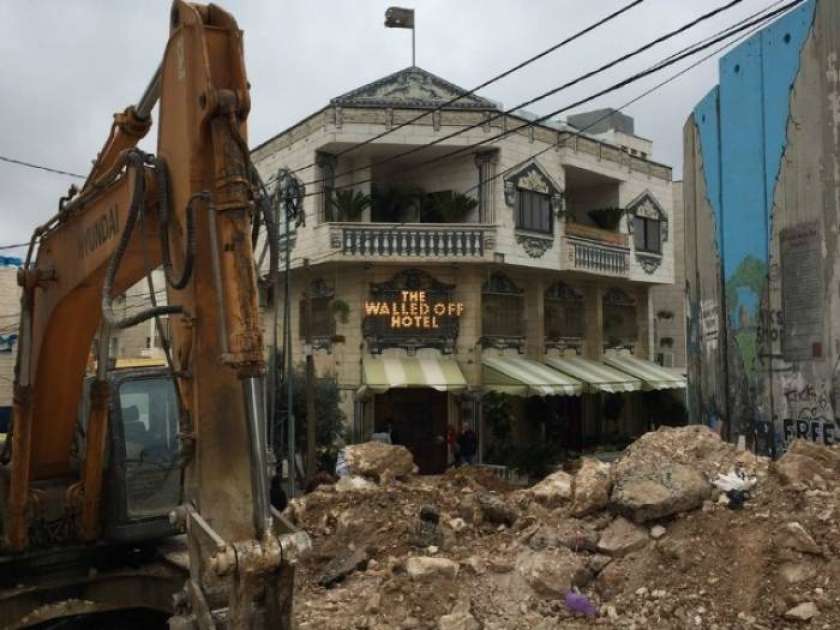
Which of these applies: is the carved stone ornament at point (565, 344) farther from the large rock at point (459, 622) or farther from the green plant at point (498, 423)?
the large rock at point (459, 622)

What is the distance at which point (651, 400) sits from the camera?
79.9 feet

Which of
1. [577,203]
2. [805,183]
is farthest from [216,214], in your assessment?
[577,203]

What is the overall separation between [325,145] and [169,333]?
15.2 metres

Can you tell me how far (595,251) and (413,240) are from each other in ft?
20.7

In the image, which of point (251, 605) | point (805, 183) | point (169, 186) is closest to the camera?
point (251, 605)

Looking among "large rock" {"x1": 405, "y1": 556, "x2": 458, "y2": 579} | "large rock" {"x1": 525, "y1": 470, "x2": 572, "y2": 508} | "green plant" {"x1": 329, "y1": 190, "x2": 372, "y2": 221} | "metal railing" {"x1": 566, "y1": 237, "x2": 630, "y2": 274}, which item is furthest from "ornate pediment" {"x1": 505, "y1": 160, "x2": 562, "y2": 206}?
"large rock" {"x1": 405, "y1": 556, "x2": 458, "y2": 579}

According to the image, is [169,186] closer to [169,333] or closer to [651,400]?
[169,333]

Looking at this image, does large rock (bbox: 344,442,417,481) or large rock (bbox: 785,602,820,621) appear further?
large rock (bbox: 344,442,417,481)

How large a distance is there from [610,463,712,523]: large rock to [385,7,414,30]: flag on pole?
17674 millimetres

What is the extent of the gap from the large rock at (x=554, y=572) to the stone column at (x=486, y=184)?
13317 millimetres

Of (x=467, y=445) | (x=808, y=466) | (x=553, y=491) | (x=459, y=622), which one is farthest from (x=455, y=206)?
(x=459, y=622)

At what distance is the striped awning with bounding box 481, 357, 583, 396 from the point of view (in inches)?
714

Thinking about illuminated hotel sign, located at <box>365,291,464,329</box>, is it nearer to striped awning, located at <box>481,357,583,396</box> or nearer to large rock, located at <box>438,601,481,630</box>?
striped awning, located at <box>481,357,583,396</box>

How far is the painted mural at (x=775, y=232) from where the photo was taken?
780 centimetres
